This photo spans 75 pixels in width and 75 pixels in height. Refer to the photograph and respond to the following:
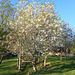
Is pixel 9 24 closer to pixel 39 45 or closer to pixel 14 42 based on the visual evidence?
pixel 14 42

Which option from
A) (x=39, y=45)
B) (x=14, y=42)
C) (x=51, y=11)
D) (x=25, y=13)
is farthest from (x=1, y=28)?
(x=51, y=11)

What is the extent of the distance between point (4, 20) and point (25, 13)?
5.28 m

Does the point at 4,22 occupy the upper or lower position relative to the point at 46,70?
upper

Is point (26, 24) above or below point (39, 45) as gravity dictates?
above

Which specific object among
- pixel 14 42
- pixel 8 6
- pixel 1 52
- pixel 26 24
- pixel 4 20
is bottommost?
pixel 1 52

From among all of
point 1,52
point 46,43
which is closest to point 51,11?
point 46,43

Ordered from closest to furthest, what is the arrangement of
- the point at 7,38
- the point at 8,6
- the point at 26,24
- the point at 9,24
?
the point at 26,24 → the point at 7,38 → the point at 9,24 → the point at 8,6

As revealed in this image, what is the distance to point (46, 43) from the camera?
20.2 metres

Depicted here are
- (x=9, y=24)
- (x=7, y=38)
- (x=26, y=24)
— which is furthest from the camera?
(x=9, y=24)

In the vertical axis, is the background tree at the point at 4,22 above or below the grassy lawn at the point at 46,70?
above

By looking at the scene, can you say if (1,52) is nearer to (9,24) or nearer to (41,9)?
(9,24)

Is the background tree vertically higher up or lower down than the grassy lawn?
higher up

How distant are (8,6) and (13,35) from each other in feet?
22.8

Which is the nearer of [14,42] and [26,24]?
[26,24]
